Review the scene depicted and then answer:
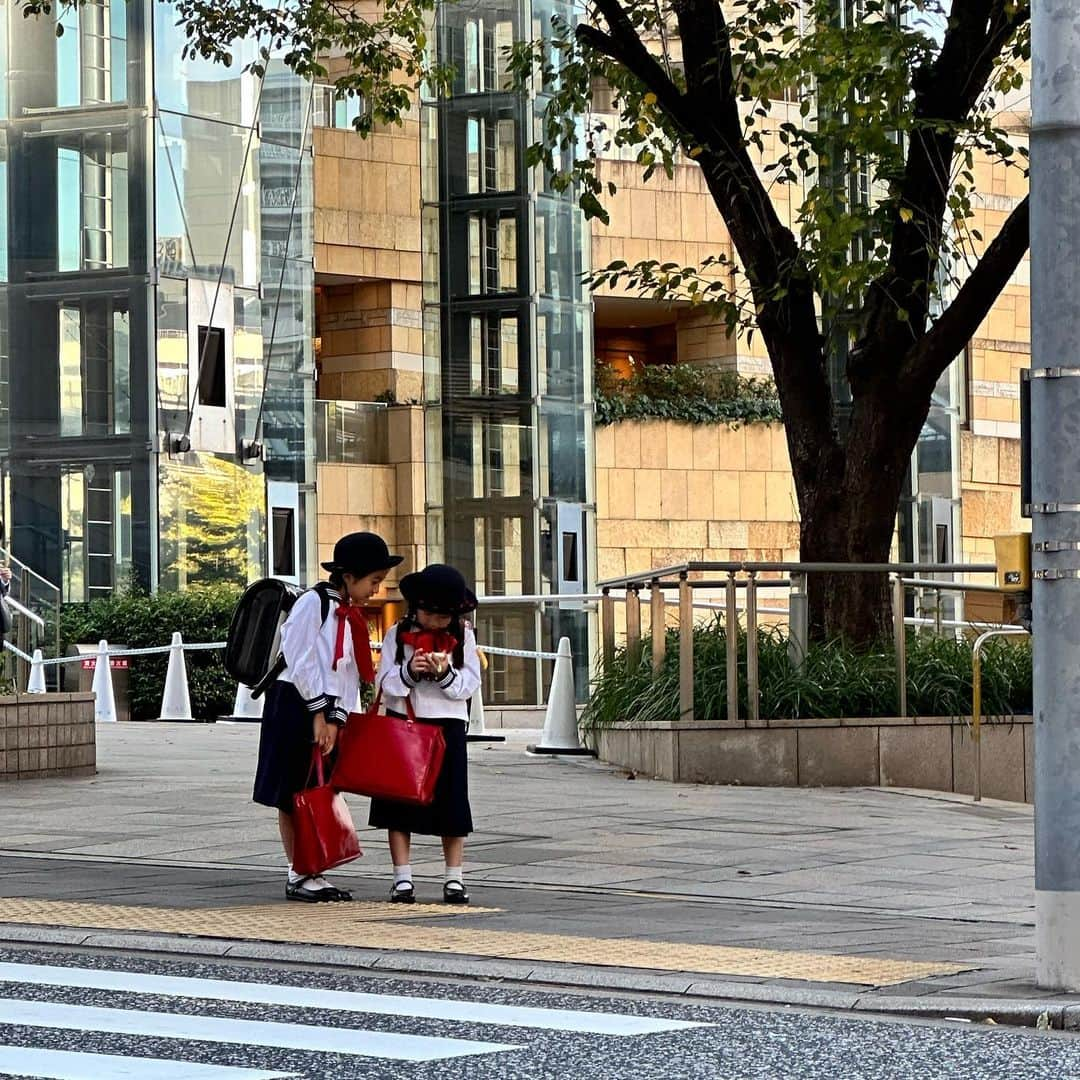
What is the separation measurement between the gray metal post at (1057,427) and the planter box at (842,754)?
26.1 feet

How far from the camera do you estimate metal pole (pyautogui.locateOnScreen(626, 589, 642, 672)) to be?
59.3 ft

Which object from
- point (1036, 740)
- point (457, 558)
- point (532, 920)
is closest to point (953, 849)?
point (532, 920)

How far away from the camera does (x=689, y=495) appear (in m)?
40.6

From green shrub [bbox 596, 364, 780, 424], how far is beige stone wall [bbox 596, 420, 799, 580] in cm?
19

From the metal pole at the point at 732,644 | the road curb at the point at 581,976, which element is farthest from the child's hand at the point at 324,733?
the metal pole at the point at 732,644

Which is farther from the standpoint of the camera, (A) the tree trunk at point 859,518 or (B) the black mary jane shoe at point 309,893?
(A) the tree trunk at point 859,518

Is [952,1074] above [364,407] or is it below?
below

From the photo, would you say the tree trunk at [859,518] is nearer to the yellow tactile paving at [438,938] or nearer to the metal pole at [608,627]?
the metal pole at [608,627]

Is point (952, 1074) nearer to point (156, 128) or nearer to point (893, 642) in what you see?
point (893, 642)

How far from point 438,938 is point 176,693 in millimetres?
17062

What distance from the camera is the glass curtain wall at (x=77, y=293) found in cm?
3088

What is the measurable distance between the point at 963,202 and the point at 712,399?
81.7ft

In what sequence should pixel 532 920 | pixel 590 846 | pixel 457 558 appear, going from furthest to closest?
pixel 457 558 → pixel 590 846 → pixel 532 920

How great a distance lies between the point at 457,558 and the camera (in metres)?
37.3
